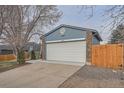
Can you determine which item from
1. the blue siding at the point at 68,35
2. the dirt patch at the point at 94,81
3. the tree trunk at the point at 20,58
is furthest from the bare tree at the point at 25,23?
the dirt patch at the point at 94,81

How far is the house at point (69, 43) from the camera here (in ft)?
48.4

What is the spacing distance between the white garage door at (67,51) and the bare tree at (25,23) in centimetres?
301

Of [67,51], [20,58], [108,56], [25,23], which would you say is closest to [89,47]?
[108,56]

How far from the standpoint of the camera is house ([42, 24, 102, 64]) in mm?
14767

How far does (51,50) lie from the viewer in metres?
17.7

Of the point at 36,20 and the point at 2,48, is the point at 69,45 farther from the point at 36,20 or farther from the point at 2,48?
the point at 2,48

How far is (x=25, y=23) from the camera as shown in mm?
19391

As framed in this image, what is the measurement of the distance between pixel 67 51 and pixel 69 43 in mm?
778

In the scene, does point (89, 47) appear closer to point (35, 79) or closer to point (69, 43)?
point (69, 43)

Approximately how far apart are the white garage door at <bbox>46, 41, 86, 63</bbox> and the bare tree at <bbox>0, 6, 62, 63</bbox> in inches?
119

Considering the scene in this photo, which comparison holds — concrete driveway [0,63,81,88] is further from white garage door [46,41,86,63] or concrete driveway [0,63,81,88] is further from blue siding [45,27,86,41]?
blue siding [45,27,86,41]

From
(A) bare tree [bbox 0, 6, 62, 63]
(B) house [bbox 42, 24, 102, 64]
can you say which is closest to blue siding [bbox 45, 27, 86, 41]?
(B) house [bbox 42, 24, 102, 64]

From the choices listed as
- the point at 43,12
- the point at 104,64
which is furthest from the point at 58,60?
the point at 43,12

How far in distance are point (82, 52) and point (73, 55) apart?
1.01m
